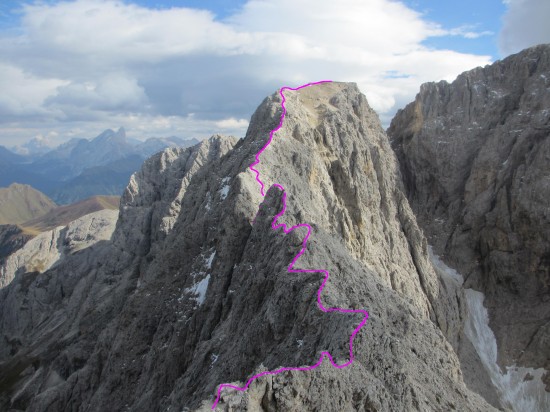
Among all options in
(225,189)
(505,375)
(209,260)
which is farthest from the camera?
(505,375)

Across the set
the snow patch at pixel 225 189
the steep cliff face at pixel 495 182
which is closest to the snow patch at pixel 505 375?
the steep cliff face at pixel 495 182

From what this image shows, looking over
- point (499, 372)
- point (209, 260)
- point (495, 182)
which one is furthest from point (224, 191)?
point (495, 182)

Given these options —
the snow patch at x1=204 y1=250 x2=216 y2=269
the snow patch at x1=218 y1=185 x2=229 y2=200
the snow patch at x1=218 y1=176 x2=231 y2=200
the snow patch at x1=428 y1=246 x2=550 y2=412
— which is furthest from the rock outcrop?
the snow patch at x1=204 y1=250 x2=216 y2=269

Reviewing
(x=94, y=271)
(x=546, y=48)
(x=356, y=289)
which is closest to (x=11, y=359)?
(x=94, y=271)

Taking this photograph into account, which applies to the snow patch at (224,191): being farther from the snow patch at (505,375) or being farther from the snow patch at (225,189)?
the snow patch at (505,375)

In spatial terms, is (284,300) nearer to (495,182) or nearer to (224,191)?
(224,191)

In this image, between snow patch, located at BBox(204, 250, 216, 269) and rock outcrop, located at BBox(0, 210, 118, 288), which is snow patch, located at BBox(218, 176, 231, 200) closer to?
snow patch, located at BBox(204, 250, 216, 269)
